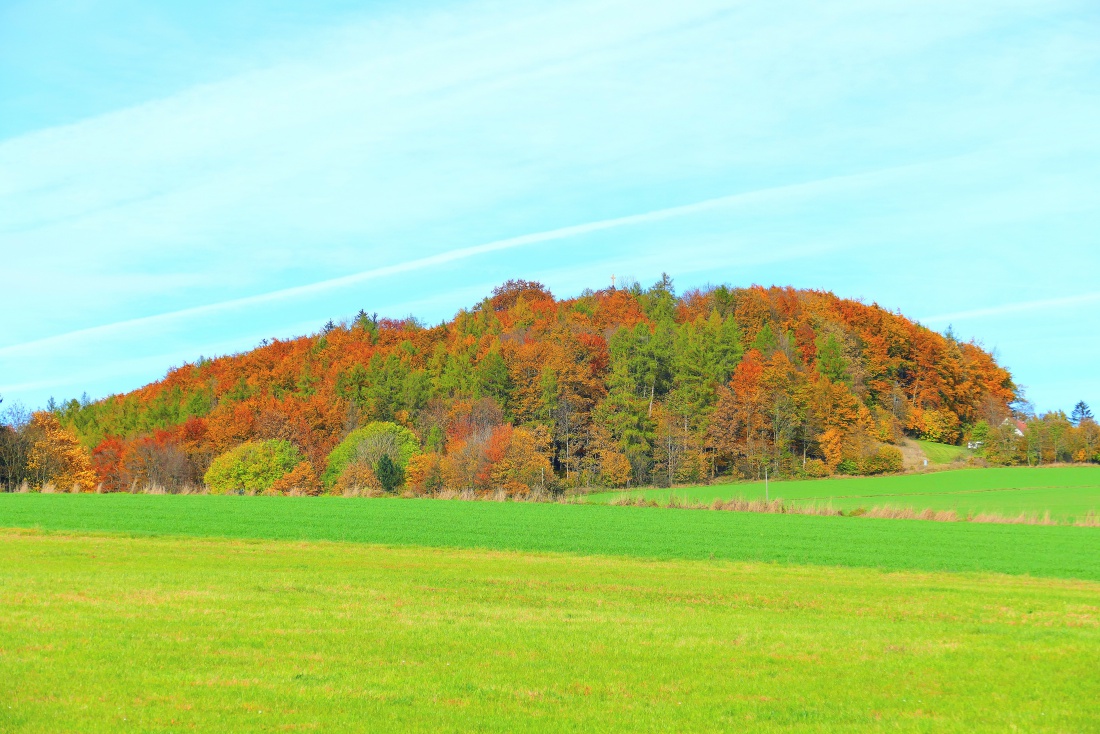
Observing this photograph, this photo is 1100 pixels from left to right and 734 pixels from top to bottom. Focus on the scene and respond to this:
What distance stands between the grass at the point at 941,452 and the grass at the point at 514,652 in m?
84.5

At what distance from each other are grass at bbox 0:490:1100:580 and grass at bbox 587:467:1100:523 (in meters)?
17.2

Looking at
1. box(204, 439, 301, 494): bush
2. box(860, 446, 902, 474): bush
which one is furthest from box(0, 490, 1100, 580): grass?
box(860, 446, 902, 474): bush

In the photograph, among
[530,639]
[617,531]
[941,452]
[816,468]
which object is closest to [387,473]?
[816,468]

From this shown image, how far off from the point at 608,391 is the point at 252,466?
126 feet

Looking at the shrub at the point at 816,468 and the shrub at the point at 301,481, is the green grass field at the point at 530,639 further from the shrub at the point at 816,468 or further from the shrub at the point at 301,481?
the shrub at the point at 816,468

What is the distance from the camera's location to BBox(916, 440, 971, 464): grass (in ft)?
338

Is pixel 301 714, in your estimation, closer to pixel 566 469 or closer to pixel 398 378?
pixel 566 469

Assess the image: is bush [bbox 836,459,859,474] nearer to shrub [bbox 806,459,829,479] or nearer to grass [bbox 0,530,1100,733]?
shrub [bbox 806,459,829,479]

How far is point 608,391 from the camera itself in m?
101


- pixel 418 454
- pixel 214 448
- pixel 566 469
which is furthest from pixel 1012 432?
pixel 214 448

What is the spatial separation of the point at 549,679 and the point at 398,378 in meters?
97.2

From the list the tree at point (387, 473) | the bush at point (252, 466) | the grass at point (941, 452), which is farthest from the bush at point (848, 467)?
the bush at point (252, 466)

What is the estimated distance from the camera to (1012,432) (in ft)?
336

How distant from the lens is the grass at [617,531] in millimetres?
31891
